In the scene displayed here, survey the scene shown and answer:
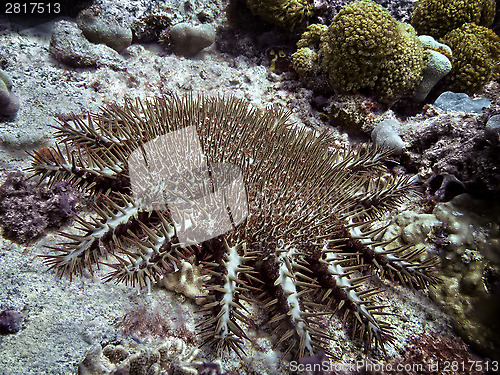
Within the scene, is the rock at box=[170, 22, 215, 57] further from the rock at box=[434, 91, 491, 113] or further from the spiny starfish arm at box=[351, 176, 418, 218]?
the rock at box=[434, 91, 491, 113]

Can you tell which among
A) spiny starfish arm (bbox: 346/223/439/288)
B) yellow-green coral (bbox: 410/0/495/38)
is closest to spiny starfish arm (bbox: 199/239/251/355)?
spiny starfish arm (bbox: 346/223/439/288)

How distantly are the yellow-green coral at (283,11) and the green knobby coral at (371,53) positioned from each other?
128 cm

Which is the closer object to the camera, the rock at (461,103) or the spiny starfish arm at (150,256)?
the spiny starfish arm at (150,256)

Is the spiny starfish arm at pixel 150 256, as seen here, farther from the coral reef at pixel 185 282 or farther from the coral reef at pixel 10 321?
the coral reef at pixel 10 321

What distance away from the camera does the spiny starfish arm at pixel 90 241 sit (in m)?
2.24

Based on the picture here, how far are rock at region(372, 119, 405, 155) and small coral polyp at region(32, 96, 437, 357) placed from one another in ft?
5.09

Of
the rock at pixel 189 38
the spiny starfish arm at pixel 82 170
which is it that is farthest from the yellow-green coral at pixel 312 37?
the spiny starfish arm at pixel 82 170

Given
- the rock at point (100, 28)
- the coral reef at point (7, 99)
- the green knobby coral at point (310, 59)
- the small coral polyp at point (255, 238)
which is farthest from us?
the green knobby coral at point (310, 59)

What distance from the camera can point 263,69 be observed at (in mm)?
6164

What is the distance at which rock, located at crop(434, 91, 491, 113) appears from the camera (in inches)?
189

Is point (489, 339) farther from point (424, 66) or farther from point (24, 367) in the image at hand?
point (424, 66)

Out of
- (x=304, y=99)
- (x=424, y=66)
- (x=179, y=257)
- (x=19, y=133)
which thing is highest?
(x=424, y=66)

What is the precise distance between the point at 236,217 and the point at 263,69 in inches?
183

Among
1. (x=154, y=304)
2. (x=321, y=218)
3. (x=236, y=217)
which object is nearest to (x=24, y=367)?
(x=154, y=304)
